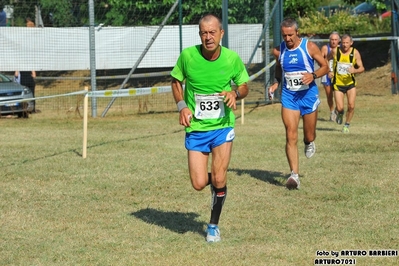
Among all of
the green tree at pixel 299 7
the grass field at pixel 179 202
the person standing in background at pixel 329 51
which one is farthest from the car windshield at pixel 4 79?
the green tree at pixel 299 7

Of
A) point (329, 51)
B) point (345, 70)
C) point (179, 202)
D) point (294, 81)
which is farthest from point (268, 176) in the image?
point (329, 51)

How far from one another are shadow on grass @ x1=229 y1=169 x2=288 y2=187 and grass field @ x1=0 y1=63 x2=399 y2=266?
15 mm

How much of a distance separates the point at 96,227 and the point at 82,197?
5.97 ft

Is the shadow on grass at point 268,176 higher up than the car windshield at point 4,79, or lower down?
lower down

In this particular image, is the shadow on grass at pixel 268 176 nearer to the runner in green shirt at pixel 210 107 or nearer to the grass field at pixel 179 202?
the grass field at pixel 179 202

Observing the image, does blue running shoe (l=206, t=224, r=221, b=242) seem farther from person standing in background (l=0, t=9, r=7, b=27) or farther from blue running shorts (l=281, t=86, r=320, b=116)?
person standing in background (l=0, t=9, r=7, b=27)

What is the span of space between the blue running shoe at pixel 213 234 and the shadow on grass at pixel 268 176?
3370 mm

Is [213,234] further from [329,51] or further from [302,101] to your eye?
[329,51]

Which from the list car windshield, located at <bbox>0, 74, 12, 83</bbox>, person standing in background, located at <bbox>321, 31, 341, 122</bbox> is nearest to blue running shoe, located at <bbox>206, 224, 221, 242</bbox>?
person standing in background, located at <bbox>321, 31, 341, 122</bbox>

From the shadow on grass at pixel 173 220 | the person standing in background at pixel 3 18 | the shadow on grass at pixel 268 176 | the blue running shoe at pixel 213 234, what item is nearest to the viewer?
the blue running shoe at pixel 213 234

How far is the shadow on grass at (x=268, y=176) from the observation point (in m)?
11.3

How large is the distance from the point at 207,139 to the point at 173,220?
4.62 ft

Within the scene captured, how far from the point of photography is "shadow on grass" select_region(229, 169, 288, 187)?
11288mm

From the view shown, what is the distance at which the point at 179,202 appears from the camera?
9852mm
